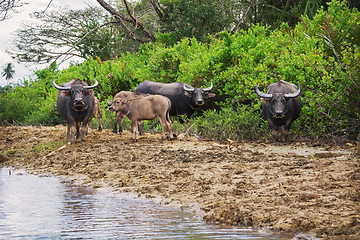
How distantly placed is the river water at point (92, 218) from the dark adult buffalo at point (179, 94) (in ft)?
23.8

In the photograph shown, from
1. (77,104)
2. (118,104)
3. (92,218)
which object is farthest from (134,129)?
(92,218)

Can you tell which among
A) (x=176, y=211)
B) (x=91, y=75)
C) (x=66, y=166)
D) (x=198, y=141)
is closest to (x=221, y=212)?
(x=176, y=211)

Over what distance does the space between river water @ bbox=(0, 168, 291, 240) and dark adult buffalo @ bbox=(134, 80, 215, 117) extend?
286 inches

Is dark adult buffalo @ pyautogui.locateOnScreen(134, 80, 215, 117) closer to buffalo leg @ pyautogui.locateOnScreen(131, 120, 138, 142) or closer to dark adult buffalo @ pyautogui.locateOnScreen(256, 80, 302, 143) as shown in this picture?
buffalo leg @ pyautogui.locateOnScreen(131, 120, 138, 142)

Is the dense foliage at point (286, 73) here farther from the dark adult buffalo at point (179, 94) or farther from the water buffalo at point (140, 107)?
the water buffalo at point (140, 107)

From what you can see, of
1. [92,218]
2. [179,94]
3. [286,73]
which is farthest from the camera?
[179,94]

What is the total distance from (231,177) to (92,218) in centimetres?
227

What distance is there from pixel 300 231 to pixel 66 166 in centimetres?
552

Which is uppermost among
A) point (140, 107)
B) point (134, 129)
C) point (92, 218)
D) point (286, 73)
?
point (286, 73)

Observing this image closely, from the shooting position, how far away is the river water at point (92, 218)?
3.70 metres

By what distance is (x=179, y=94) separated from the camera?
13.4m

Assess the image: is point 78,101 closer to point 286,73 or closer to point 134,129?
point 134,129

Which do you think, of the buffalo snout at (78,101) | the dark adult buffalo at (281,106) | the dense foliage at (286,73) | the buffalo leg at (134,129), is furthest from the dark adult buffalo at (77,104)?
the dark adult buffalo at (281,106)

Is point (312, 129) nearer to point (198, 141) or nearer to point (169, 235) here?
point (198, 141)
